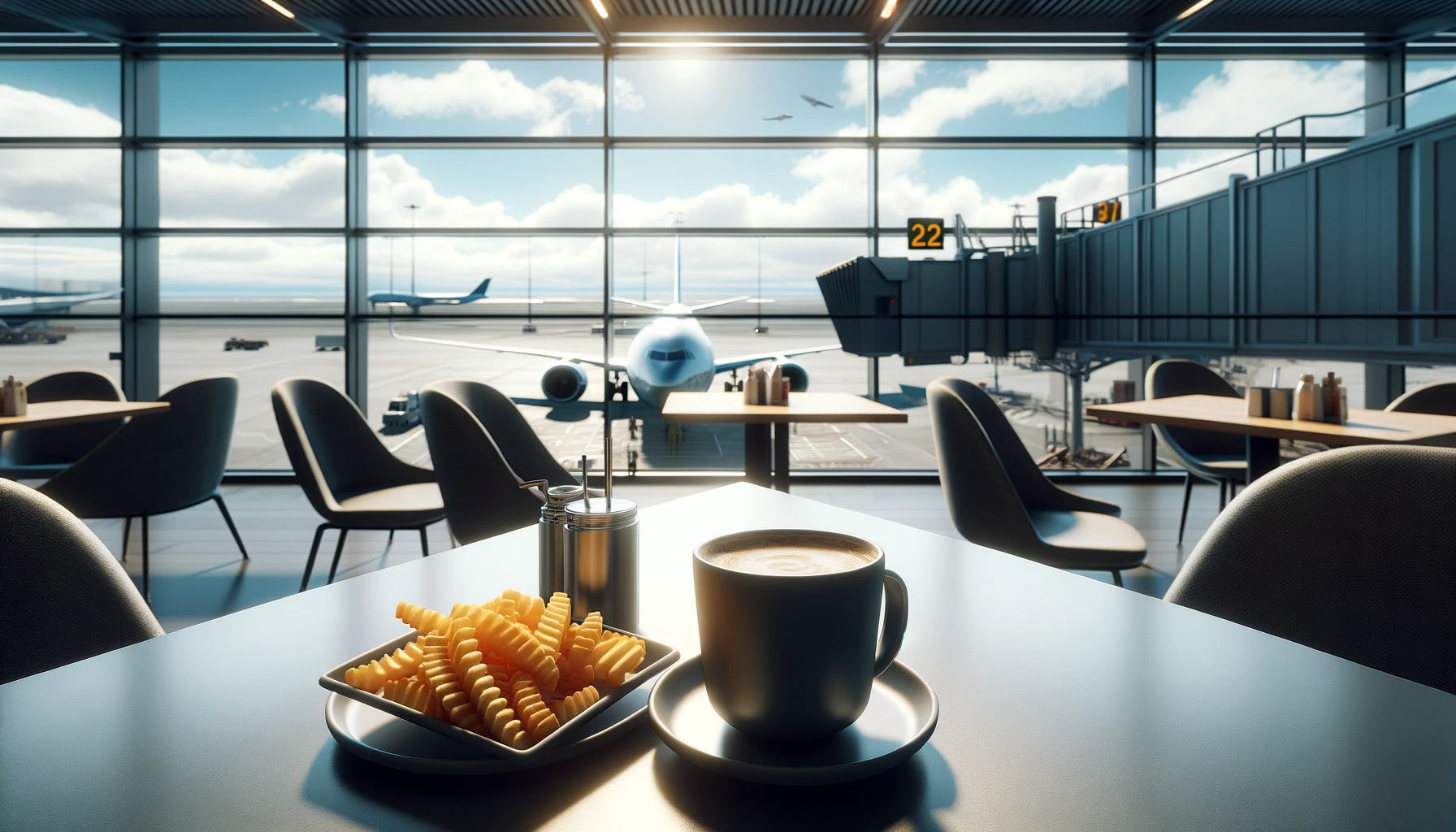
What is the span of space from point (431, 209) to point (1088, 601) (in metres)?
5.53

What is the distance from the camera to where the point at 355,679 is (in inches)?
16.5

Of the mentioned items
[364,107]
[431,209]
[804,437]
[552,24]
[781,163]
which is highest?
[552,24]

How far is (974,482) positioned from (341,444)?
7.95ft

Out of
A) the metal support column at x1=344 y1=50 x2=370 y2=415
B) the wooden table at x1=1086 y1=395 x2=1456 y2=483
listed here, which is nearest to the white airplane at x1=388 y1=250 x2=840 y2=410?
the metal support column at x1=344 y1=50 x2=370 y2=415

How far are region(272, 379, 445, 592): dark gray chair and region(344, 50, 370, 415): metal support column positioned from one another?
8.90ft

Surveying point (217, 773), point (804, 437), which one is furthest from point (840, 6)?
point (804, 437)

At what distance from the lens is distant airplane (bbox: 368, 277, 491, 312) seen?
5.50 meters

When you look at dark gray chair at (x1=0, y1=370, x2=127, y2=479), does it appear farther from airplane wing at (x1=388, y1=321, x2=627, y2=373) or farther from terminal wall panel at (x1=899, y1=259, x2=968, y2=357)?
terminal wall panel at (x1=899, y1=259, x2=968, y2=357)

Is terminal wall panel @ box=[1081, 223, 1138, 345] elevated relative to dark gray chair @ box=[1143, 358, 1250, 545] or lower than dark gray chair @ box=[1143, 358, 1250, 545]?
elevated

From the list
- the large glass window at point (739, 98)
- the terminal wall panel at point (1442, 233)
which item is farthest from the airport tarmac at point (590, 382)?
the large glass window at point (739, 98)

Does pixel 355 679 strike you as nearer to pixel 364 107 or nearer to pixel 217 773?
pixel 217 773

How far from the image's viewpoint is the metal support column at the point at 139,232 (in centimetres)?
536

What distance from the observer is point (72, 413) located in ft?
9.61

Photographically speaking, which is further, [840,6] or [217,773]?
[840,6]
